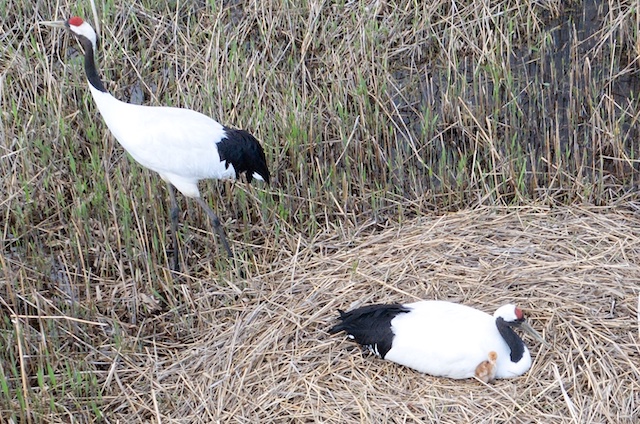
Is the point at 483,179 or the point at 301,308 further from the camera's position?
the point at 483,179

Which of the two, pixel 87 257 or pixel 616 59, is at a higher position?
pixel 616 59

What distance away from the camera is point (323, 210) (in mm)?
4422

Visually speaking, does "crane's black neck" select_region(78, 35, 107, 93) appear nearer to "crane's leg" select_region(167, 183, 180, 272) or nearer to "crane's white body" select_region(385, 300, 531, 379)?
"crane's leg" select_region(167, 183, 180, 272)

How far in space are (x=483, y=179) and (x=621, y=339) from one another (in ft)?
3.95

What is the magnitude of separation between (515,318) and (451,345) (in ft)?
0.83

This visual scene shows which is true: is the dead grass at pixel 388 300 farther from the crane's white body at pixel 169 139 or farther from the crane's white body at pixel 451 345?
the crane's white body at pixel 169 139

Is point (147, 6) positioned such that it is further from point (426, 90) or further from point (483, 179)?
point (483, 179)

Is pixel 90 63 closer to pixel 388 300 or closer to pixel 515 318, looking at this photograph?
pixel 388 300

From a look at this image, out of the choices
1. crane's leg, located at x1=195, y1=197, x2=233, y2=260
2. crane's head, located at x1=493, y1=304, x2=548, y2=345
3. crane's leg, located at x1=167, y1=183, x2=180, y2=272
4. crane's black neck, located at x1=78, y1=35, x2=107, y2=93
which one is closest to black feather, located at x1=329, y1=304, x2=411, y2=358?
crane's head, located at x1=493, y1=304, x2=548, y2=345

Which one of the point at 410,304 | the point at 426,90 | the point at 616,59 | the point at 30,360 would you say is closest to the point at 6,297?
the point at 30,360

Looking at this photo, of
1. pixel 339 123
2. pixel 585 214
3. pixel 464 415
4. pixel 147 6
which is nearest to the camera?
pixel 464 415

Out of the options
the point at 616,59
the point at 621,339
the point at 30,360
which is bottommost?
the point at 30,360

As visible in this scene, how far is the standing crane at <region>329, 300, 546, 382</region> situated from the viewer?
3338 mm

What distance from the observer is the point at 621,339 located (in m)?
3.43
